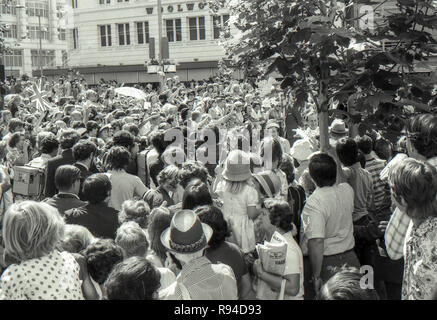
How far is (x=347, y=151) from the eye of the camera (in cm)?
570

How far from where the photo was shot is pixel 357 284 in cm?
282

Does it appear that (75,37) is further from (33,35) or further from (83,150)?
(83,150)

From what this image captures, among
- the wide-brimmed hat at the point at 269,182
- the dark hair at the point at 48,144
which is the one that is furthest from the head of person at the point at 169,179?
the dark hair at the point at 48,144

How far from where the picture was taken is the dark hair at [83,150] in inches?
272

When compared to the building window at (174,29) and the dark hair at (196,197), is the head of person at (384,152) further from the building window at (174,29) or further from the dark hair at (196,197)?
the building window at (174,29)

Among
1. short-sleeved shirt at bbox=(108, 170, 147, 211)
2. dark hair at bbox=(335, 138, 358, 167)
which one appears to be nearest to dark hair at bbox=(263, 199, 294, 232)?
dark hair at bbox=(335, 138, 358, 167)

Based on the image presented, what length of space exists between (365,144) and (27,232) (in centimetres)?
411

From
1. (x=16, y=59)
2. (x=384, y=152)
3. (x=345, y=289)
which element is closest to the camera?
(x=345, y=289)

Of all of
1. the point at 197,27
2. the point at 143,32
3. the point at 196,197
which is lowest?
the point at 196,197

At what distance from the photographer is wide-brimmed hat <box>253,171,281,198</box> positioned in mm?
5531

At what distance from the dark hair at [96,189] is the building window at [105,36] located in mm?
54925

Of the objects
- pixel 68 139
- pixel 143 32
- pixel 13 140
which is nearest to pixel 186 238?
pixel 68 139
